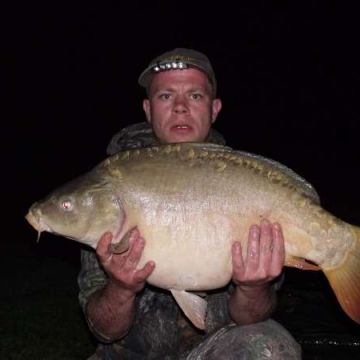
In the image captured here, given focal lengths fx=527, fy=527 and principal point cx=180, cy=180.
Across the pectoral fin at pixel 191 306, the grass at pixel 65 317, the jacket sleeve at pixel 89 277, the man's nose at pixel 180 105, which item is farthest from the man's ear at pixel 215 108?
the grass at pixel 65 317

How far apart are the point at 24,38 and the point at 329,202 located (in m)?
37.0

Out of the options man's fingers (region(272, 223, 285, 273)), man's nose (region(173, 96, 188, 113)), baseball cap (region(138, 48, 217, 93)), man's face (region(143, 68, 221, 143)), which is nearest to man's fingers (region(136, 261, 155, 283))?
man's fingers (region(272, 223, 285, 273))

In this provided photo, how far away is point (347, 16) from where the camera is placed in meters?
41.9

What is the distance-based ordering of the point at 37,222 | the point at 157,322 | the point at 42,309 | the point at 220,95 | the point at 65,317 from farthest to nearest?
1. the point at 220,95
2. the point at 42,309
3. the point at 65,317
4. the point at 157,322
5. the point at 37,222

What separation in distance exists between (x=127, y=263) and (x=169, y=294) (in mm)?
654

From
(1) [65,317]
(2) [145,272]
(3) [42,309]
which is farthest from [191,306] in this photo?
(3) [42,309]

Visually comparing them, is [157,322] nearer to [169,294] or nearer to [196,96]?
[169,294]

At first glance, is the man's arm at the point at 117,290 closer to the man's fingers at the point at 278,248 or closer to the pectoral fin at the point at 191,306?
the pectoral fin at the point at 191,306

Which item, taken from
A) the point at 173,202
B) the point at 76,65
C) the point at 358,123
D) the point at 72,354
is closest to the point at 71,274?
the point at 72,354

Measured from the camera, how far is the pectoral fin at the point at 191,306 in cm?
216

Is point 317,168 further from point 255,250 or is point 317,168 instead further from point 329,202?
point 255,250

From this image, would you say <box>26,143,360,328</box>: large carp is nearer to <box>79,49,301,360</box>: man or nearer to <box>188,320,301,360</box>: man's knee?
<box>79,49,301,360</box>: man

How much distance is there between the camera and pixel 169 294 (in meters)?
2.67

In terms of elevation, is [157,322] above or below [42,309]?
above
